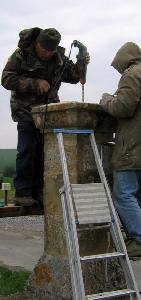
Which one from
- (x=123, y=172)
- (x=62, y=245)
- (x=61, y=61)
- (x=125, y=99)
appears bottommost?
(x=62, y=245)

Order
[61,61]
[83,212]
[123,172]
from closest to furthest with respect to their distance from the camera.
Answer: [83,212]
[123,172]
[61,61]

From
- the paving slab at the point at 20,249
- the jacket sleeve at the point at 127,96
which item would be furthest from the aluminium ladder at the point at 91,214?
the paving slab at the point at 20,249

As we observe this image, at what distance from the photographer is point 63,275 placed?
16.9 ft

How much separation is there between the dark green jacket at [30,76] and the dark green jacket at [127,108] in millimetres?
951

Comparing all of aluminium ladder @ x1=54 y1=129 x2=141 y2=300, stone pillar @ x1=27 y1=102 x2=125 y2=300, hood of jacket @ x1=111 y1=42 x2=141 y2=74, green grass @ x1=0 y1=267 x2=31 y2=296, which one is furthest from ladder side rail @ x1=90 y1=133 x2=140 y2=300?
green grass @ x1=0 y1=267 x2=31 y2=296

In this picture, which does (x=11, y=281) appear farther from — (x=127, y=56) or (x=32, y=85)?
(x=127, y=56)

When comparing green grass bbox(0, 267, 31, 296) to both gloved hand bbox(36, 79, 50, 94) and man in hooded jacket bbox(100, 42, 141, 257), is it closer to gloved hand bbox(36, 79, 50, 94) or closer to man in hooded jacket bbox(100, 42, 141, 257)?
man in hooded jacket bbox(100, 42, 141, 257)

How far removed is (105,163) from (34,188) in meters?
1.12

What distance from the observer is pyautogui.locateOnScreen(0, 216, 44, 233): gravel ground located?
38.5 feet

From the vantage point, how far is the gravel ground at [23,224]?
462 inches

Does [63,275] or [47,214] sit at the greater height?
[47,214]

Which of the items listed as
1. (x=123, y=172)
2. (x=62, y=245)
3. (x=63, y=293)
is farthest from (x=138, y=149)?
(x=63, y=293)

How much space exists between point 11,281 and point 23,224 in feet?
20.6

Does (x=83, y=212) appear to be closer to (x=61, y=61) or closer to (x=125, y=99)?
(x=125, y=99)
